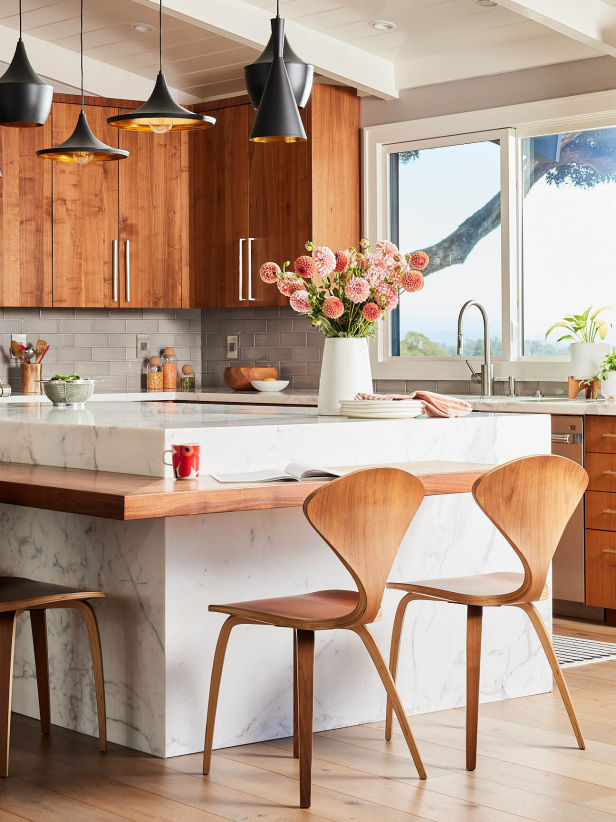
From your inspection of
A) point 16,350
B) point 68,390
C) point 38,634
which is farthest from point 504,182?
point 38,634

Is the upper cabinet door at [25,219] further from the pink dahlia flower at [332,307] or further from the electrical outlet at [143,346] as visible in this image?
the pink dahlia flower at [332,307]

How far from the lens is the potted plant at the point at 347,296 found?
360 centimetres

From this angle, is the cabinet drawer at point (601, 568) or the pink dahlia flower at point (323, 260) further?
the cabinet drawer at point (601, 568)

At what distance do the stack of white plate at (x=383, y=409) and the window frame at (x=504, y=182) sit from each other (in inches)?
80.8

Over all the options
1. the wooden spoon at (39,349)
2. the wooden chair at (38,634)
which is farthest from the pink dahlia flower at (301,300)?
the wooden spoon at (39,349)

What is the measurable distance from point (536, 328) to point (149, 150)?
2.40m

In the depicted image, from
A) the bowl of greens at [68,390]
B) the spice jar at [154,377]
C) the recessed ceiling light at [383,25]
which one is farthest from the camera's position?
the spice jar at [154,377]

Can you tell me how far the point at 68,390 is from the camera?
13.6 feet

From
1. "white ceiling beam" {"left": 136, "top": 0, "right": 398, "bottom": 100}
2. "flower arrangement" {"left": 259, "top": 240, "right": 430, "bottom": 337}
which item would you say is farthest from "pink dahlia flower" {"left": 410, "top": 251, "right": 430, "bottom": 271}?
"white ceiling beam" {"left": 136, "top": 0, "right": 398, "bottom": 100}

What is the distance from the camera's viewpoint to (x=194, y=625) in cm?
299

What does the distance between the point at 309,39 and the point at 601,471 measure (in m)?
2.56

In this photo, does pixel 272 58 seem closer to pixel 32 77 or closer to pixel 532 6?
pixel 32 77

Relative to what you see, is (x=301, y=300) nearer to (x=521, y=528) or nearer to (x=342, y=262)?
(x=342, y=262)

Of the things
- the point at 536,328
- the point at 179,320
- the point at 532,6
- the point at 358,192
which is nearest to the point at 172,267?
the point at 179,320
